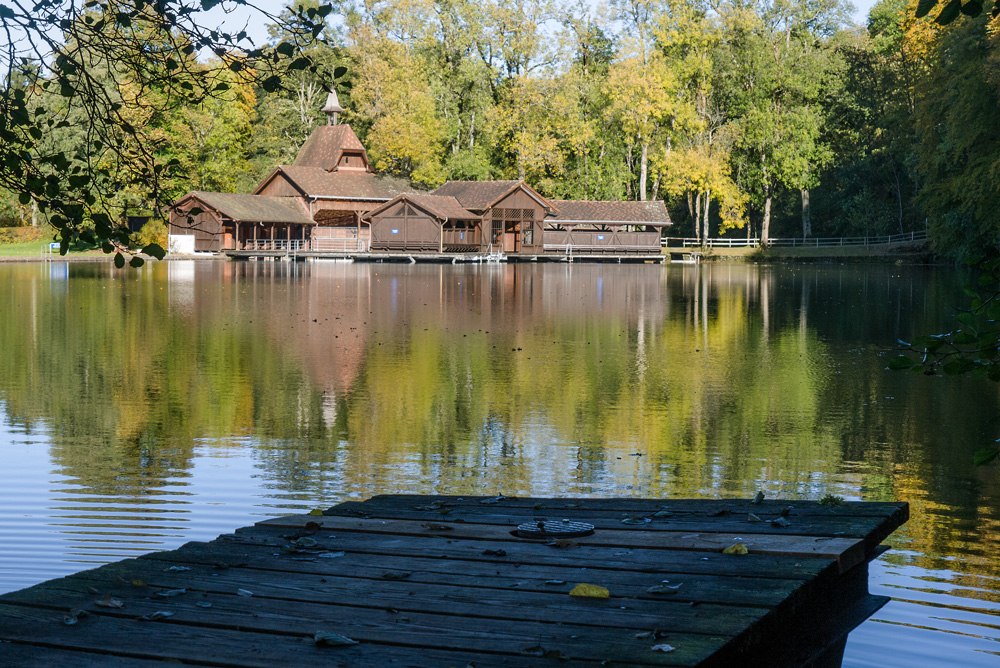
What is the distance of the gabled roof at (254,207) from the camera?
231ft

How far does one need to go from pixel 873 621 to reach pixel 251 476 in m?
6.13

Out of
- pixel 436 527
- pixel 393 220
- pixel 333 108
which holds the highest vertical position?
pixel 333 108

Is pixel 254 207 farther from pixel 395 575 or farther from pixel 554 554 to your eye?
pixel 395 575

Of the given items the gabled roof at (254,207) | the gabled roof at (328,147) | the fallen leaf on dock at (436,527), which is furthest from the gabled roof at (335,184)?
the fallen leaf on dock at (436,527)

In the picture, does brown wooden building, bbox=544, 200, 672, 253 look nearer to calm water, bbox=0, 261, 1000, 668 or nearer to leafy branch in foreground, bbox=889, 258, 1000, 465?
calm water, bbox=0, 261, 1000, 668

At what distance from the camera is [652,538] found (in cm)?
588

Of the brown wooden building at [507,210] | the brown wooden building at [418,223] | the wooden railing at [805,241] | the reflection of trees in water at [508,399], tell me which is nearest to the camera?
the reflection of trees in water at [508,399]

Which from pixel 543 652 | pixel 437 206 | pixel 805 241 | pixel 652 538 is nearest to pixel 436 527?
pixel 652 538

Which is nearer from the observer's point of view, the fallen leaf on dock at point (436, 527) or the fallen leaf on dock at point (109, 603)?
the fallen leaf on dock at point (109, 603)

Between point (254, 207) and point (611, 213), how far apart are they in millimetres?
23950

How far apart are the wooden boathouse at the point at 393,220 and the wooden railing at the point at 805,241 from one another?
7.57 metres

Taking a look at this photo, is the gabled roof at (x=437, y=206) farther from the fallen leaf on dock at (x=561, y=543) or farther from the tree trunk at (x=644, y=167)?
the fallen leaf on dock at (x=561, y=543)

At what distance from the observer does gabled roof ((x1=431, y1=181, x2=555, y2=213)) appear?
250 feet

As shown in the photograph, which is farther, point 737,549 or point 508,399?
point 508,399
